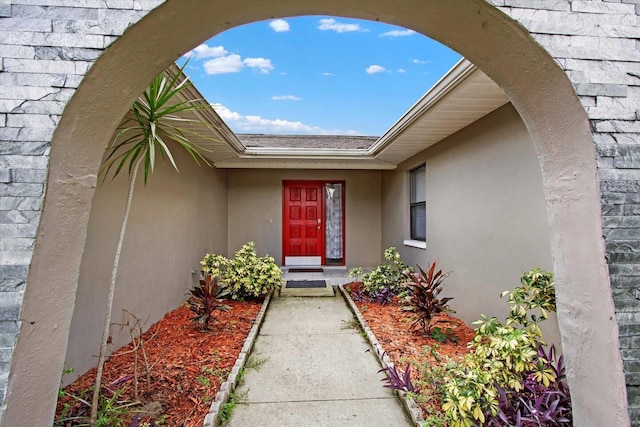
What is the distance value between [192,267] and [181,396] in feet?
11.3

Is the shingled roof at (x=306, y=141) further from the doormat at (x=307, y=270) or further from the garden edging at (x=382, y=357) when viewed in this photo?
the garden edging at (x=382, y=357)

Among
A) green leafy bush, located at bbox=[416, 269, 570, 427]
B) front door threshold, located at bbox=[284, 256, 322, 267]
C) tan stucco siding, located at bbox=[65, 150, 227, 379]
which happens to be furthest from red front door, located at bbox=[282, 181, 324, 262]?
green leafy bush, located at bbox=[416, 269, 570, 427]

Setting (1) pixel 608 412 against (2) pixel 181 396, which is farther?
(2) pixel 181 396

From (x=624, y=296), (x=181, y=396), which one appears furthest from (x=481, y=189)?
(x=181, y=396)

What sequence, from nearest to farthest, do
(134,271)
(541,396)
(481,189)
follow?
(541,396)
(134,271)
(481,189)

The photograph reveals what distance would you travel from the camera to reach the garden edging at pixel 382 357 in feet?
8.12

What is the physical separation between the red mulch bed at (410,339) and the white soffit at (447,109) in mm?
2574

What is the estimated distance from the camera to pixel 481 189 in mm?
4285

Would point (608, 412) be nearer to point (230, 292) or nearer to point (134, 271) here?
point (134, 271)

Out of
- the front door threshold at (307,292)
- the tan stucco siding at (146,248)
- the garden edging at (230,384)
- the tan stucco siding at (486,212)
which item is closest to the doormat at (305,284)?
the front door threshold at (307,292)

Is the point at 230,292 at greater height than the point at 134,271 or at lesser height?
lesser

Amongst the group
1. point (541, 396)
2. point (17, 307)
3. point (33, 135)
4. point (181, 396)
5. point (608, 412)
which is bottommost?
point (181, 396)

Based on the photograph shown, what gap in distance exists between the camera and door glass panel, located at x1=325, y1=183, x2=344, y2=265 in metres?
9.16

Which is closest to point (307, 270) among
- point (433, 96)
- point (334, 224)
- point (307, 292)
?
point (334, 224)
